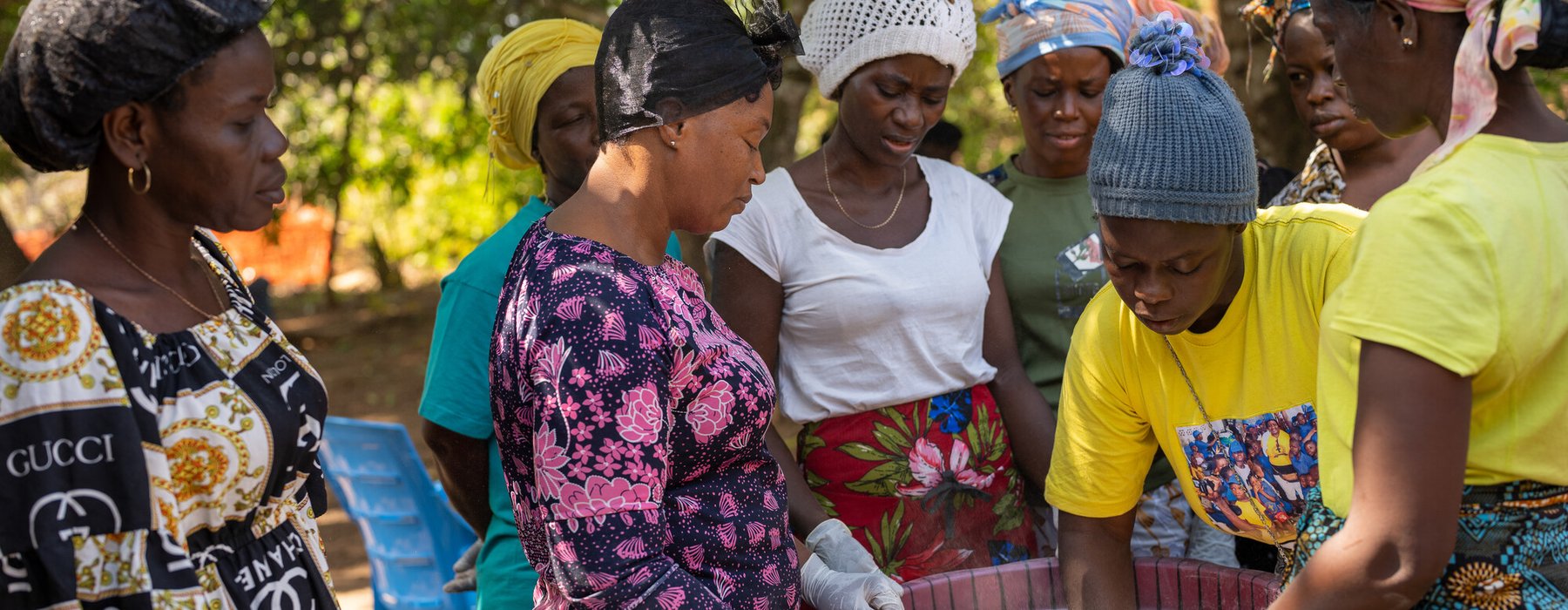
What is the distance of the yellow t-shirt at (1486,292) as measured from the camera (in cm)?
138

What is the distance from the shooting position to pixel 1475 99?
1489mm

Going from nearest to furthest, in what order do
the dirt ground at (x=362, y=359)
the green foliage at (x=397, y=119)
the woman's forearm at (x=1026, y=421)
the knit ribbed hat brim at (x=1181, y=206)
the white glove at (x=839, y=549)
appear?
the knit ribbed hat brim at (x=1181, y=206)
the white glove at (x=839, y=549)
the woman's forearm at (x=1026, y=421)
the dirt ground at (x=362, y=359)
the green foliage at (x=397, y=119)

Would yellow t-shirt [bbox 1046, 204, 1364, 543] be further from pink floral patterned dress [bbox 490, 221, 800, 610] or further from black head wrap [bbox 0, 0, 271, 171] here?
black head wrap [bbox 0, 0, 271, 171]

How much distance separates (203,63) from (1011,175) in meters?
2.08

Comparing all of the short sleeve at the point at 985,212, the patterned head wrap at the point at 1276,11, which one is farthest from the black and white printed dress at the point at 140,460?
the patterned head wrap at the point at 1276,11

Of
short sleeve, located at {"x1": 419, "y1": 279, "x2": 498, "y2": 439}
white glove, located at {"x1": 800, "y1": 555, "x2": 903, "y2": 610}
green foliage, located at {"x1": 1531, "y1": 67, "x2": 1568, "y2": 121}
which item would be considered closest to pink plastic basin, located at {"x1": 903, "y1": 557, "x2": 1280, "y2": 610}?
white glove, located at {"x1": 800, "y1": 555, "x2": 903, "y2": 610}

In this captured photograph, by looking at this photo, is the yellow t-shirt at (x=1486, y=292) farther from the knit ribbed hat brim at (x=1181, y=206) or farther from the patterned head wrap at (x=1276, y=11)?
the patterned head wrap at (x=1276, y=11)

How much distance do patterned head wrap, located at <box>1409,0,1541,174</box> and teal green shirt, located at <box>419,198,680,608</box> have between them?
5.46 ft

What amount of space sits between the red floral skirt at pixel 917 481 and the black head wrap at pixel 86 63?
1.52 metres

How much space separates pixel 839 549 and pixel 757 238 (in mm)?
668

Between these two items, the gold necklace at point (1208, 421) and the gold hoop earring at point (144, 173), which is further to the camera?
the gold necklace at point (1208, 421)

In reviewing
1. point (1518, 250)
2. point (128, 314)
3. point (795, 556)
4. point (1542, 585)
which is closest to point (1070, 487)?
point (795, 556)

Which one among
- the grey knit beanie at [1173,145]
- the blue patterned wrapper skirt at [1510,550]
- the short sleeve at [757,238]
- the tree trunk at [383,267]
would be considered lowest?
the tree trunk at [383,267]

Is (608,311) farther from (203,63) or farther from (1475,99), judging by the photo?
(1475,99)
